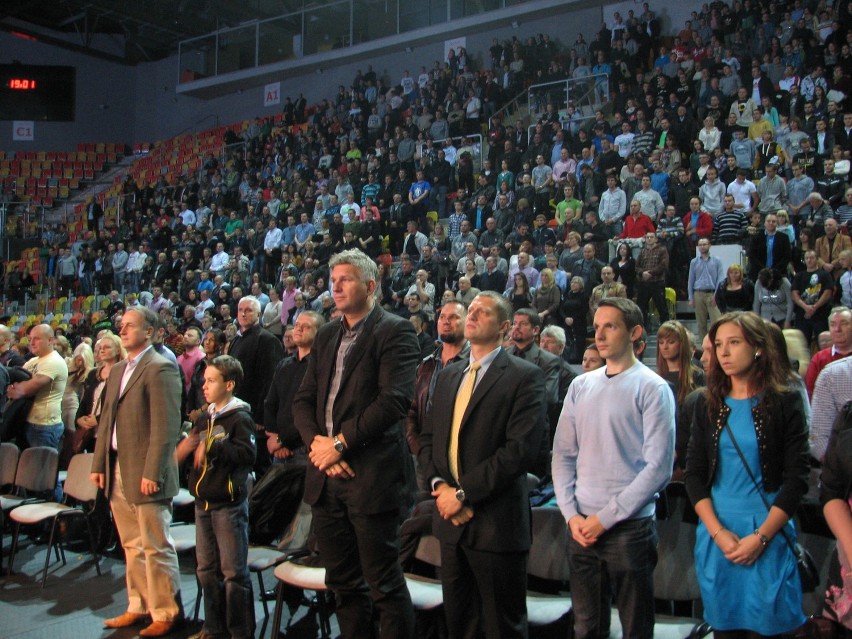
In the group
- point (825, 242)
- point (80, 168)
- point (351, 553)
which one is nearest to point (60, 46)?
point (80, 168)

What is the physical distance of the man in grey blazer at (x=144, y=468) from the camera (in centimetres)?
380

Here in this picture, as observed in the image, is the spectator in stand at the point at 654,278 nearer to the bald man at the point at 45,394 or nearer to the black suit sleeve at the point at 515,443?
the bald man at the point at 45,394

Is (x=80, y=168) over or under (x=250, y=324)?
over

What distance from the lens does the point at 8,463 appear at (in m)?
5.47

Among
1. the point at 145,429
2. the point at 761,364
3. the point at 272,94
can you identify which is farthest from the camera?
the point at 272,94

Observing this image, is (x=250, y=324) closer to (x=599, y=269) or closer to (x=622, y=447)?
(x=622, y=447)

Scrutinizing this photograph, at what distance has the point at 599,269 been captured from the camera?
9.30 meters

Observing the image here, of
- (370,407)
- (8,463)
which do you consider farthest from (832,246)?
(8,463)

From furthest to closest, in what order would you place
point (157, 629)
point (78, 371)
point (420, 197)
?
1. point (420, 197)
2. point (78, 371)
3. point (157, 629)

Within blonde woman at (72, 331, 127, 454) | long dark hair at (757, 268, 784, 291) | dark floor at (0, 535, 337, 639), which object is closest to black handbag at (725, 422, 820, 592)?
dark floor at (0, 535, 337, 639)

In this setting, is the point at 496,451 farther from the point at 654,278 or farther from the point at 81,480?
the point at 654,278

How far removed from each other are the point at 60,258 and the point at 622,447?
55.6 feet

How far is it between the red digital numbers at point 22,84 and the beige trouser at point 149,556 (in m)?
19.4

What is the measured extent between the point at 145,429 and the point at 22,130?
2127cm
